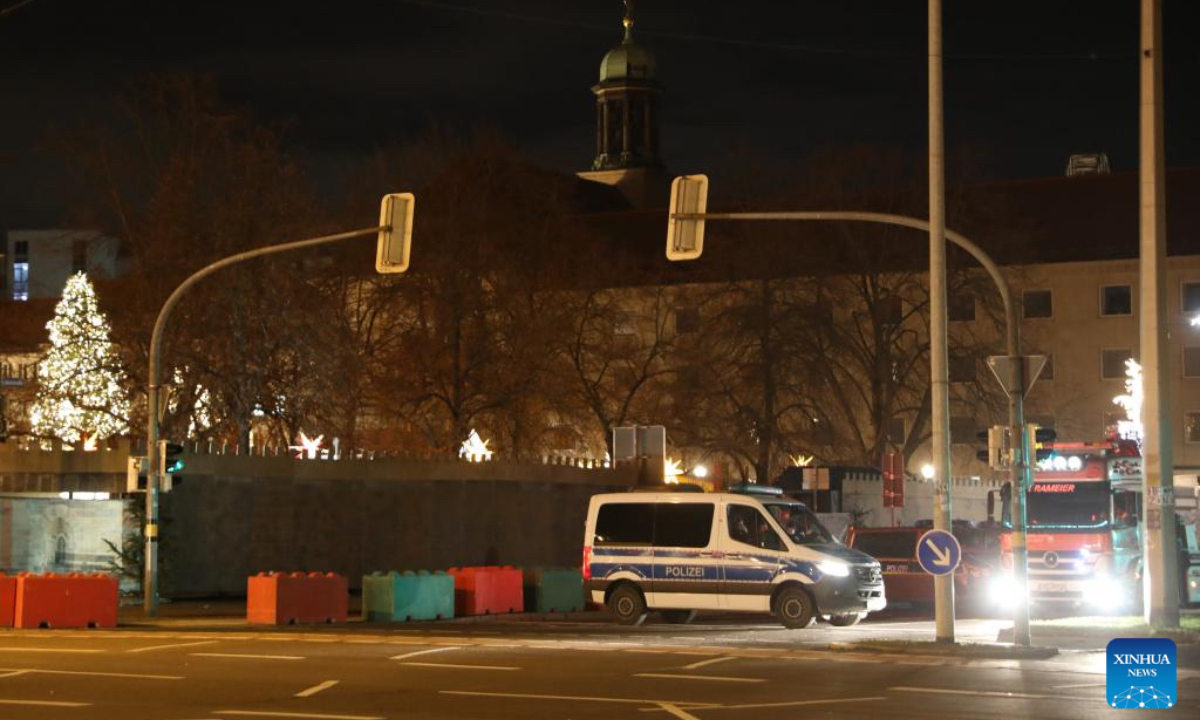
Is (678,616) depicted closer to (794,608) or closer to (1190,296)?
(794,608)

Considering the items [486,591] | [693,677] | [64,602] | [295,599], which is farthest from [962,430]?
[693,677]

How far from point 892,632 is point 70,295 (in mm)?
28151

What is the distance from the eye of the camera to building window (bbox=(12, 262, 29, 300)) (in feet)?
428

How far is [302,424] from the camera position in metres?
48.0

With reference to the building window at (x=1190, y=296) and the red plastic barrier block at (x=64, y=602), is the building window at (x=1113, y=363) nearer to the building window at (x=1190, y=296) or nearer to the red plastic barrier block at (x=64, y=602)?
the building window at (x=1190, y=296)

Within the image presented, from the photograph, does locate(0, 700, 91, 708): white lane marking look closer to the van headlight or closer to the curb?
the curb

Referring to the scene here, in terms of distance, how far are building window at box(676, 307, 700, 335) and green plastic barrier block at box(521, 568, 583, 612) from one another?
29.1m

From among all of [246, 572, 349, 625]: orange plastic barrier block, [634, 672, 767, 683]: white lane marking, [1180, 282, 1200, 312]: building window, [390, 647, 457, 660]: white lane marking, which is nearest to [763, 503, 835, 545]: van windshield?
[390, 647, 457, 660]: white lane marking

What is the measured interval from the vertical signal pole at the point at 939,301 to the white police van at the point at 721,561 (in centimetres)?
508

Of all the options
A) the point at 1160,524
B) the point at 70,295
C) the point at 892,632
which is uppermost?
the point at 70,295

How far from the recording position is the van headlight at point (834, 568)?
93.8ft

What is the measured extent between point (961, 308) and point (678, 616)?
36893mm

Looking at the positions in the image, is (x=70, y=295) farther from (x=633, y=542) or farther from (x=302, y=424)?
(x=633, y=542)

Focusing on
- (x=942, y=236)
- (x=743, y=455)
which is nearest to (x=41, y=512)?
(x=942, y=236)
